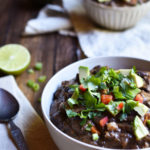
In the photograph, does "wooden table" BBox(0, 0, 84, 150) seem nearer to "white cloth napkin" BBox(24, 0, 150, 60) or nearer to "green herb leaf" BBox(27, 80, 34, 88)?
"green herb leaf" BBox(27, 80, 34, 88)

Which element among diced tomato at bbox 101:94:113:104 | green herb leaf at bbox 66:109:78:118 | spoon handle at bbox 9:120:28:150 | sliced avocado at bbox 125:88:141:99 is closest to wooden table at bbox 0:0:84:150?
spoon handle at bbox 9:120:28:150

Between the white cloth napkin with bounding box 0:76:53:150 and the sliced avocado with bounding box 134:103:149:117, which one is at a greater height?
the sliced avocado with bounding box 134:103:149:117

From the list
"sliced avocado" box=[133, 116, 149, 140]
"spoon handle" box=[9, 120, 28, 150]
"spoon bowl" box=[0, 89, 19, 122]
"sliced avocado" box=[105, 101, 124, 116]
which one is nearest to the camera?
"sliced avocado" box=[133, 116, 149, 140]

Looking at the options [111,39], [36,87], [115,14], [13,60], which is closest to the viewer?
[36,87]

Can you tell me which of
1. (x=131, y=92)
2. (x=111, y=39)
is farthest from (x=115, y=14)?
(x=131, y=92)

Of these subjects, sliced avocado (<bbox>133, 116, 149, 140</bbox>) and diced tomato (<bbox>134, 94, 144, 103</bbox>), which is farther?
diced tomato (<bbox>134, 94, 144, 103</bbox>)

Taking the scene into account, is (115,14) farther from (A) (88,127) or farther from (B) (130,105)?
(A) (88,127)
